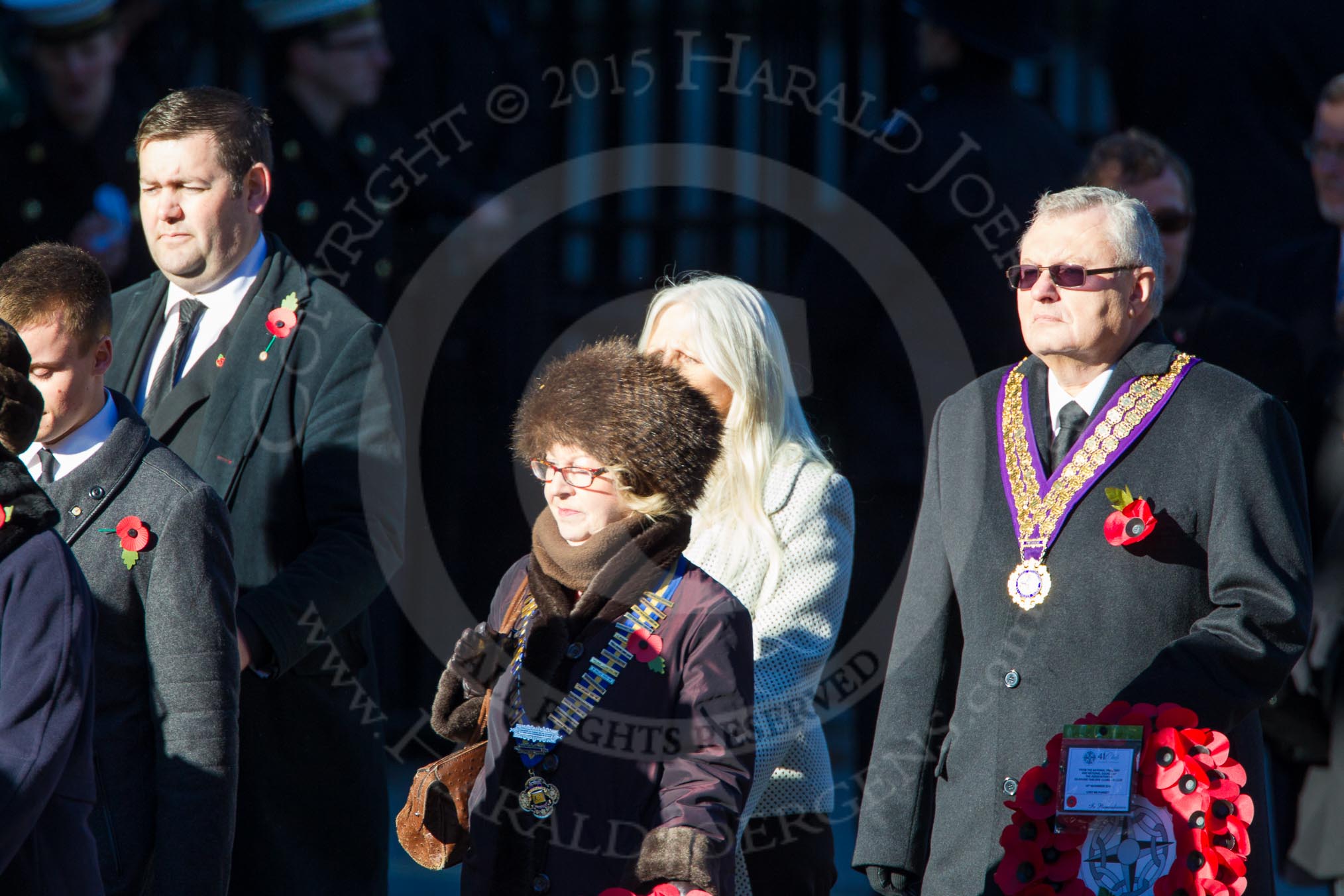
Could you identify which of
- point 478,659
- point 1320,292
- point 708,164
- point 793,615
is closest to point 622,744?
point 478,659

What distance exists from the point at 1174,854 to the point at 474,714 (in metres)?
1.03

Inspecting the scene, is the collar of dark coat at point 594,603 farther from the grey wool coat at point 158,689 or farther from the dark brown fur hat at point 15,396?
the dark brown fur hat at point 15,396

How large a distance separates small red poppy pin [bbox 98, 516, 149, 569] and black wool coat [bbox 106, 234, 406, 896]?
51cm

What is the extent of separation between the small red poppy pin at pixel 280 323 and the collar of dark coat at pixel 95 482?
60 cm

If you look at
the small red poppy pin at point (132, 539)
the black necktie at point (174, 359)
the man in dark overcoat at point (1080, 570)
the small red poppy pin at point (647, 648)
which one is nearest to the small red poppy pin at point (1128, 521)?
the man in dark overcoat at point (1080, 570)

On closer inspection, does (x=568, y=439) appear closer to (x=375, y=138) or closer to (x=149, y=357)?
(x=149, y=357)

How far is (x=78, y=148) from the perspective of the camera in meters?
4.82

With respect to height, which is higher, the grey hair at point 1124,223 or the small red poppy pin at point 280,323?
the grey hair at point 1124,223

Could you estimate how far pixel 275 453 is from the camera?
312cm

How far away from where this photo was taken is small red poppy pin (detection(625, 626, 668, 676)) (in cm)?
242

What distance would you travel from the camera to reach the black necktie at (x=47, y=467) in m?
2.56

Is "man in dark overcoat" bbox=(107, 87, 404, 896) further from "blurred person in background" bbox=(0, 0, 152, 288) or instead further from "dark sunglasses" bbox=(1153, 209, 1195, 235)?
"dark sunglasses" bbox=(1153, 209, 1195, 235)

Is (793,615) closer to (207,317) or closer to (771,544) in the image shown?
(771,544)

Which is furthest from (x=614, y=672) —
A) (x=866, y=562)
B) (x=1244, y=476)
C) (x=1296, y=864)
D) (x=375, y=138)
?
(x=375, y=138)
